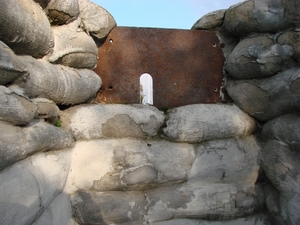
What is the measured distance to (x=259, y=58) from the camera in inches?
60.3

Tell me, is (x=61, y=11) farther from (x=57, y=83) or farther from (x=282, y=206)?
(x=282, y=206)

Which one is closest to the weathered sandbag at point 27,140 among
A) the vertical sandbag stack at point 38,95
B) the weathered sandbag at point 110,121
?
the vertical sandbag stack at point 38,95

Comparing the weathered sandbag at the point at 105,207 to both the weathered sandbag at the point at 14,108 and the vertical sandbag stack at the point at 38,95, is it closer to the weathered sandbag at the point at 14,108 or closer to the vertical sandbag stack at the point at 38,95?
the vertical sandbag stack at the point at 38,95

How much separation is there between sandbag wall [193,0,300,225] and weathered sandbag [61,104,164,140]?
1.88ft

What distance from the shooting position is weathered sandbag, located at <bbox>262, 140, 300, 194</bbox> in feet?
4.54

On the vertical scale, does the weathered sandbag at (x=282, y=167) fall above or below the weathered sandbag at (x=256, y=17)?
below

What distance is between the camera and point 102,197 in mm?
1349

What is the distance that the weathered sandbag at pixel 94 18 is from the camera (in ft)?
5.15

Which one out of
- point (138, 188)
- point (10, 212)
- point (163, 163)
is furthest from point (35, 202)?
point (163, 163)

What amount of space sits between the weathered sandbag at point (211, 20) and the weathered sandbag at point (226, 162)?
0.77 meters

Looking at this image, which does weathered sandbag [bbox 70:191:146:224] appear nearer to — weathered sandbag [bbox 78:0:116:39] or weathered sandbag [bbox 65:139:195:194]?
weathered sandbag [bbox 65:139:195:194]

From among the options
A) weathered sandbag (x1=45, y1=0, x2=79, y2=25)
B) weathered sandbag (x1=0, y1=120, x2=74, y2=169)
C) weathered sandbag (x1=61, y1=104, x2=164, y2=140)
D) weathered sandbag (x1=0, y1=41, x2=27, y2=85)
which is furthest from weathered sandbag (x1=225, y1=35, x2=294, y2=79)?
weathered sandbag (x1=0, y1=41, x2=27, y2=85)

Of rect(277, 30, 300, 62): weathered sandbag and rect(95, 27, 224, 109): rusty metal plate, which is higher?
rect(277, 30, 300, 62): weathered sandbag

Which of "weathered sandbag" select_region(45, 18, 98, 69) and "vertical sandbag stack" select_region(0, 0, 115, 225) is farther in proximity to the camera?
"weathered sandbag" select_region(45, 18, 98, 69)
